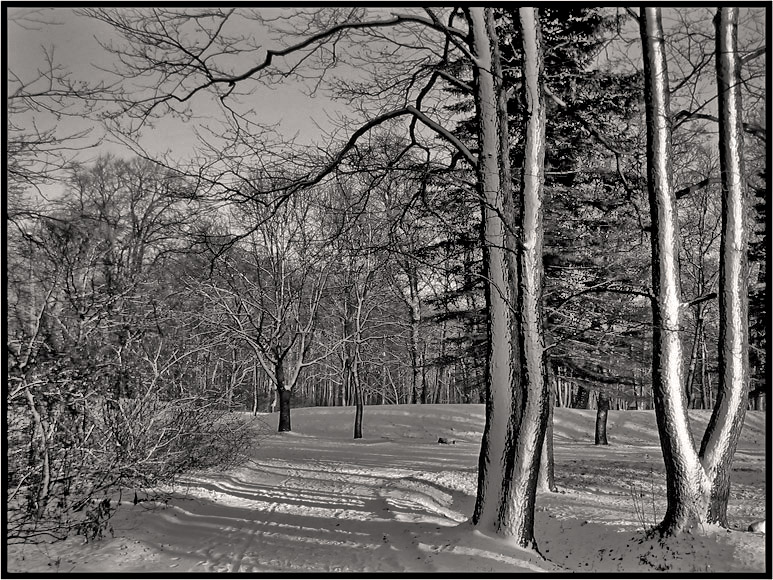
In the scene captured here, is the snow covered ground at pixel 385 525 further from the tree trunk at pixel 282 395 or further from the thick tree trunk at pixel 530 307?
the tree trunk at pixel 282 395

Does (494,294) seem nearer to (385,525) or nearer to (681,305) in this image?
(681,305)

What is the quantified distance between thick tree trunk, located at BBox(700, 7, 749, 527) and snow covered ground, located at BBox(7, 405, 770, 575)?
1095 millimetres

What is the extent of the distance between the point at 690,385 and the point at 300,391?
3256 centimetres

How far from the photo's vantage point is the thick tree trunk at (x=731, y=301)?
6703mm

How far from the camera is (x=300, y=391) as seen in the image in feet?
163

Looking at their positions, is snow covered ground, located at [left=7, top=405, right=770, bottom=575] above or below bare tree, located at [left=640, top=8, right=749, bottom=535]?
below

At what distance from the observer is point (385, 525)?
7340 millimetres

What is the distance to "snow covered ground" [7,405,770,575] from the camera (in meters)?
5.67

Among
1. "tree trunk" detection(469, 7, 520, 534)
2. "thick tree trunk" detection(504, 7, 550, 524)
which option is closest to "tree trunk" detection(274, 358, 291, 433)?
"tree trunk" detection(469, 7, 520, 534)

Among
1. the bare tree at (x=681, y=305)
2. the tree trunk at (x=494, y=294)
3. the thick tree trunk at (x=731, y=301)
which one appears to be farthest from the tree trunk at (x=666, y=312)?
the tree trunk at (x=494, y=294)

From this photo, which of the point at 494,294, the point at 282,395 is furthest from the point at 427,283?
the point at 282,395

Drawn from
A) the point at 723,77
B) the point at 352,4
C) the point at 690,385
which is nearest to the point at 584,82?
the point at 723,77

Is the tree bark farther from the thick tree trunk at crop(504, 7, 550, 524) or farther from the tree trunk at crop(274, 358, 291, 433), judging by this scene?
the tree trunk at crop(274, 358, 291, 433)

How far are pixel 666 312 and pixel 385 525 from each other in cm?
458
